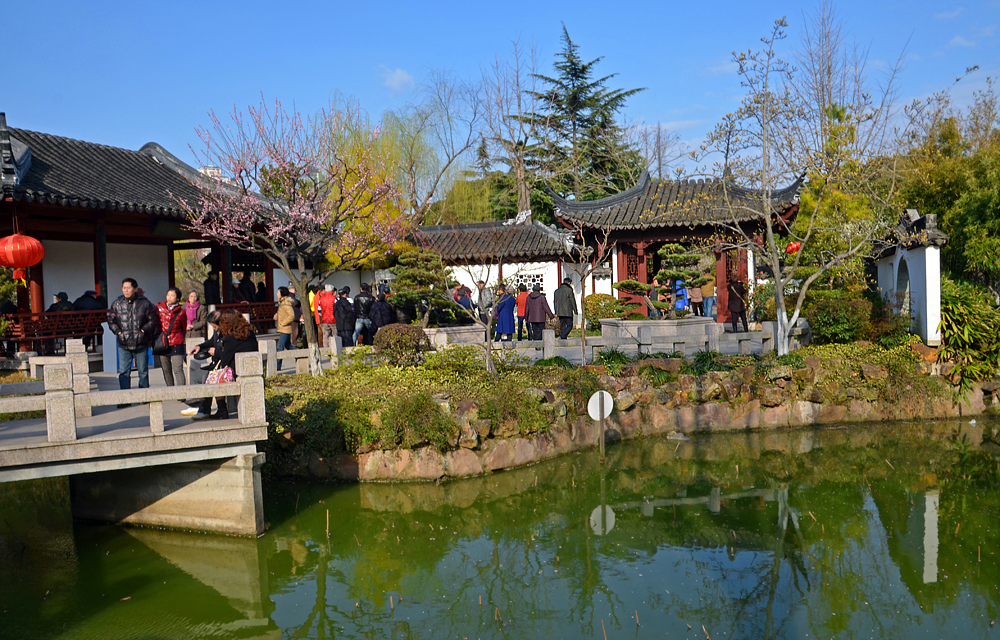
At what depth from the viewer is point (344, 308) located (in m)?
13.6

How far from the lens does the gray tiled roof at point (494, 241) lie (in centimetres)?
2120

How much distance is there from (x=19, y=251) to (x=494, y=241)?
12999mm

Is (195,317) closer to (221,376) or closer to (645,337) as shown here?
(221,376)

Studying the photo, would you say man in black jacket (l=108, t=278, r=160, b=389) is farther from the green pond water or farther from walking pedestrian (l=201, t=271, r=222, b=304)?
walking pedestrian (l=201, t=271, r=222, b=304)

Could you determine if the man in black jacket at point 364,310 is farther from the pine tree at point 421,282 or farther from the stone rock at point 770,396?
the stone rock at point 770,396

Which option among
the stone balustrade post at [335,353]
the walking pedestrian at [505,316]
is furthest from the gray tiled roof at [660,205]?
the stone balustrade post at [335,353]

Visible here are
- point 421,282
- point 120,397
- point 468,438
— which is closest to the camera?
point 120,397

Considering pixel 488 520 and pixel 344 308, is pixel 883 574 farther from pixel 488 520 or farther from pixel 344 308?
pixel 344 308

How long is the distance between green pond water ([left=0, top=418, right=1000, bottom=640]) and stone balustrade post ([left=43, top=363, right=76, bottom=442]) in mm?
1268

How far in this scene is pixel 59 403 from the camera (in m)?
6.01

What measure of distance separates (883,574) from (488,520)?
3.56 metres

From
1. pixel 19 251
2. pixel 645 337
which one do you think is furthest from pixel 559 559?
pixel 19 251

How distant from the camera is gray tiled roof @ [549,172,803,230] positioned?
18.1 m

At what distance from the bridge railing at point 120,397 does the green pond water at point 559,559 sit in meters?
1.28
